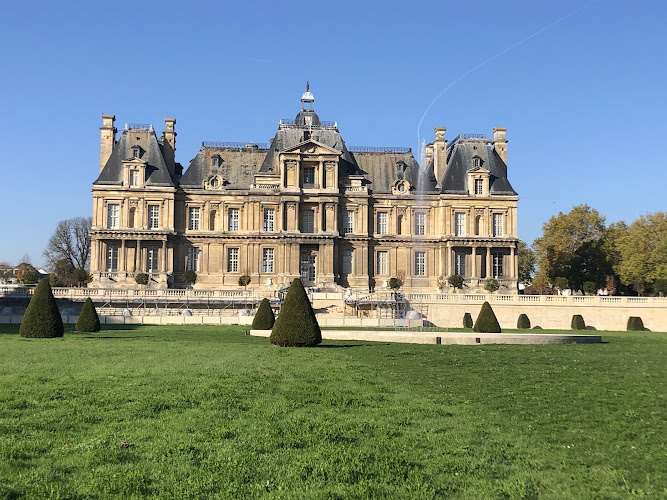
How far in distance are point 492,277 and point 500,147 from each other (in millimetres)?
10264

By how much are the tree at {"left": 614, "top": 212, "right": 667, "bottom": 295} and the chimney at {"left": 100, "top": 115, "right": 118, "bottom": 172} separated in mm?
37637

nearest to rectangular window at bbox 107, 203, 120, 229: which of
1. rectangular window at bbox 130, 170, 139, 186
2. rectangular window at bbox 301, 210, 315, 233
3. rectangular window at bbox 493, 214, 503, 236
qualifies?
rectangular window at bbox 130, 170, 139, 186

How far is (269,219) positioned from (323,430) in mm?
46256

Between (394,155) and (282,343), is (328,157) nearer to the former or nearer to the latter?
(394,155)

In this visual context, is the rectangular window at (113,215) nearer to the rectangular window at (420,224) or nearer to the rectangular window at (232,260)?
the rectangular window at (232,260)

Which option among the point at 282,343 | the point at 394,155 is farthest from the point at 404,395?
the point at 394,155

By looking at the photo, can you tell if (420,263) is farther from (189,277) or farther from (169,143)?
(169,143)

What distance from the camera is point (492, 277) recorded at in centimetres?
5581

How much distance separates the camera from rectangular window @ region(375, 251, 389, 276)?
5756 centimetres

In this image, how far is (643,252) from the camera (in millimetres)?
56562

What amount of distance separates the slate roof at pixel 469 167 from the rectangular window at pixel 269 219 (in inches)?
479

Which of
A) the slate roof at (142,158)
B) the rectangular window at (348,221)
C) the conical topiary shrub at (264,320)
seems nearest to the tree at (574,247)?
the rectangular window at (348,221)

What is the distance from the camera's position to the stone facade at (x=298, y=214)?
180ft

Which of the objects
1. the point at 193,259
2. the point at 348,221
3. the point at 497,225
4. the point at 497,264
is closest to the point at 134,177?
the point at 193,259
